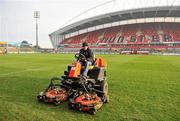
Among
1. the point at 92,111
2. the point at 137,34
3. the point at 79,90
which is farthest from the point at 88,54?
the point at 137,34

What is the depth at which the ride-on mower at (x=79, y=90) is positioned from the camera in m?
6.13

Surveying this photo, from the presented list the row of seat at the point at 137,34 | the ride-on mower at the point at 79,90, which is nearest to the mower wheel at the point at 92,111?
the ride-on mower at the point at 79,90

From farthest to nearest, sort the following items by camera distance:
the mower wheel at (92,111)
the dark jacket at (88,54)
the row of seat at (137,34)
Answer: the row of seat at (137,34)
the dark jacket at (88,54)
the mower wheel at (92,111)

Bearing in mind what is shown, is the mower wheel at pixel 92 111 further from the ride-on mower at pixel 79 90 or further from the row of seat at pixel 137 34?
the row of seat at pixel 137 34

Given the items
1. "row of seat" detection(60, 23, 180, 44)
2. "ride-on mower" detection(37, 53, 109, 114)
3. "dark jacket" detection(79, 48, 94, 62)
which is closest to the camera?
"ride-on mower" detection(37, 53, 109, 114)

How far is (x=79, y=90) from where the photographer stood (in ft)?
22.0

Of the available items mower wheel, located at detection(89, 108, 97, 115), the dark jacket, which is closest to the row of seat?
the dark jacket

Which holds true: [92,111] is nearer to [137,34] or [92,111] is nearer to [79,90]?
[79,90]

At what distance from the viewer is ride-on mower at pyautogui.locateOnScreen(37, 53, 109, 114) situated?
6.13 meters

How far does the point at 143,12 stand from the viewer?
79312 millimetres

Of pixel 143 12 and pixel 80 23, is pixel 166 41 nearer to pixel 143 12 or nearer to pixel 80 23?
pixel 143 12

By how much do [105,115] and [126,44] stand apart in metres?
76.5

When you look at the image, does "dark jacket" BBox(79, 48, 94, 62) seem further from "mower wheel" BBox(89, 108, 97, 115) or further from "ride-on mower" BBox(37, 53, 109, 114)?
"mower wheel" BBox(89, 108, 97, 115)

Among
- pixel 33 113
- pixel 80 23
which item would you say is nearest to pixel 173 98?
pixel 33 113
